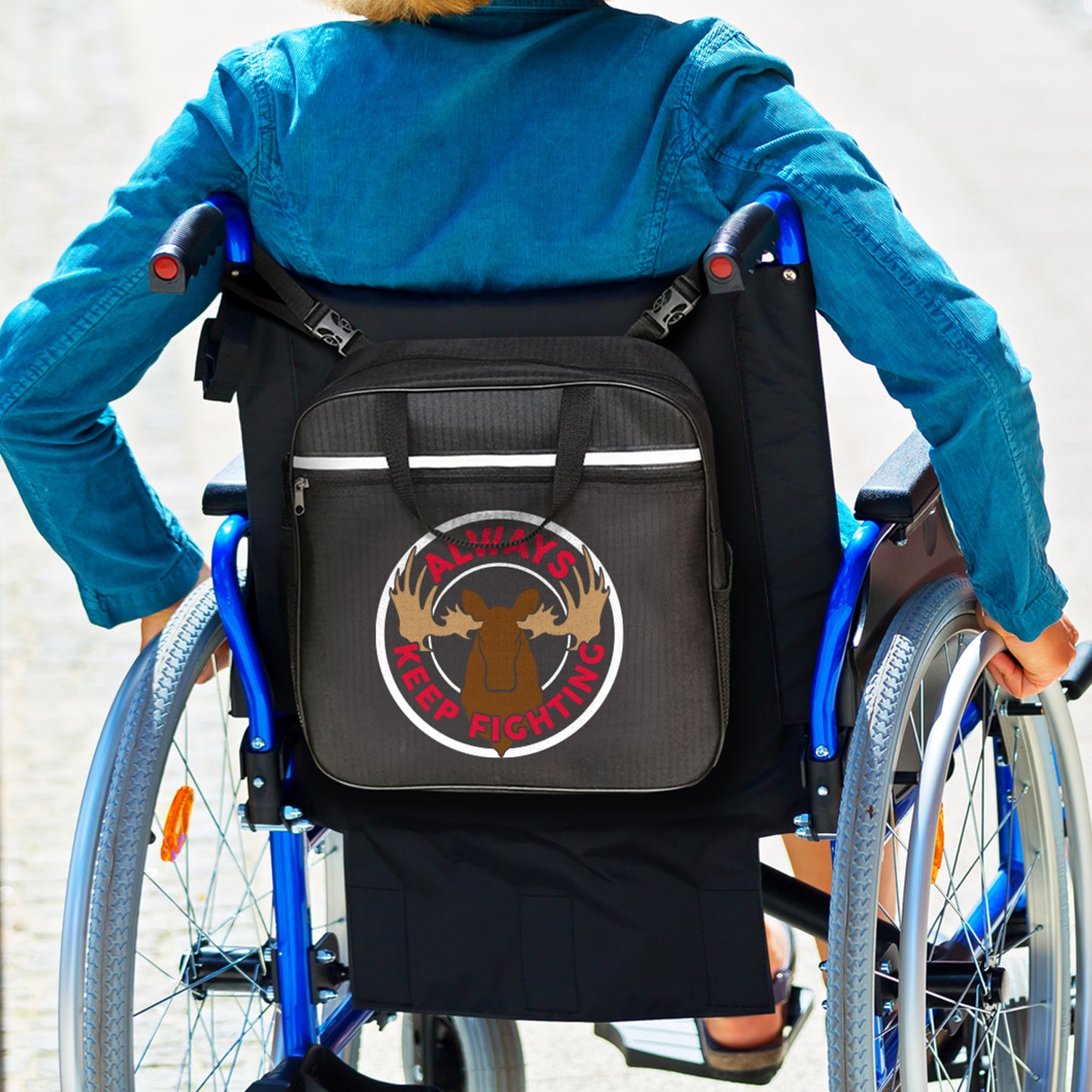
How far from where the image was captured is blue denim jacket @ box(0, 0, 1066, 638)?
1470 millimetres

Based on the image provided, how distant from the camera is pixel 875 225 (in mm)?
1446

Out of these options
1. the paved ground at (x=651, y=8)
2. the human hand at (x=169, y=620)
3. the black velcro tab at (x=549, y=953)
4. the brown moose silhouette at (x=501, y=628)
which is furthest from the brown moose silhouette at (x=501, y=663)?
the paved ground at (x=651, y=8)

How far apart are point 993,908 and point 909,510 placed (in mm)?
650

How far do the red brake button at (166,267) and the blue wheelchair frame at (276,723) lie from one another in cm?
16

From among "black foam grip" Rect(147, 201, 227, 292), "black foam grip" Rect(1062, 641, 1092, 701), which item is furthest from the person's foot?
"black foam grip" Rect(147, 201, 227, 292)

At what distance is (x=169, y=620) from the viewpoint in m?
1.80

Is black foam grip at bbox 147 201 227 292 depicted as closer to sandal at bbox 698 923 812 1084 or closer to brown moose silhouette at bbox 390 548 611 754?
brown moose silhouette at bbox 390 548 611 754

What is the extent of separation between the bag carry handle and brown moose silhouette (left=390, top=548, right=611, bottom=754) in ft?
0.17

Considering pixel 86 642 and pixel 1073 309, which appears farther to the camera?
pixel 1073 309

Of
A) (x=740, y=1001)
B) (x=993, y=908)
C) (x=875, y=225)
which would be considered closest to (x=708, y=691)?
(x=740, y=1001)

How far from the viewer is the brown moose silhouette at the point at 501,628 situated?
5.06 ft

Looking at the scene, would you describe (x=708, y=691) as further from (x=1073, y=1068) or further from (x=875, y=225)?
(x=1073, y=1068)

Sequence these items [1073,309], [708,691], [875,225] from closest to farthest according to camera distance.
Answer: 1. [875,225]
2. [708,691]
3. [1073,309]

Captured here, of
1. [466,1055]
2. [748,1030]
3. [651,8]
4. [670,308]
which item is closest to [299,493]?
[670,308]
